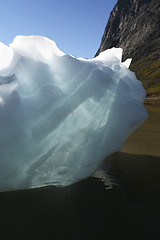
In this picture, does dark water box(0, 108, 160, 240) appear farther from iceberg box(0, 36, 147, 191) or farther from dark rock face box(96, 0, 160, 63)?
dark rock face box(96, 0, 160, 63)

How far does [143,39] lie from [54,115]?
160 meters

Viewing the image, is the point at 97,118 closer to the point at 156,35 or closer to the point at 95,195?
the point at 95,195

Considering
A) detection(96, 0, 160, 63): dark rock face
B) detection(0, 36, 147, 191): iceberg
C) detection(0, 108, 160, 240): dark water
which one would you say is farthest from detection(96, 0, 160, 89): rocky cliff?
detection(0, 108, 160, 240): dark water

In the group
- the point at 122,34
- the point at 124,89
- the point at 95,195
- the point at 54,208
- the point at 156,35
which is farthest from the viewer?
the point at 122,34

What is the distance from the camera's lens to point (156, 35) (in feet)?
451

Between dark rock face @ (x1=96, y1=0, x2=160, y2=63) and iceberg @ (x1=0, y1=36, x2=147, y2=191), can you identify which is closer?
iceberg @ (x1=0, y1=36, x2=147, y2=191)

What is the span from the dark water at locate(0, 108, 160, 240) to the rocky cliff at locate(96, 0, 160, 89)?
293 ft

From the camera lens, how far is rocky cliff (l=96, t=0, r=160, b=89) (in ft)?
340

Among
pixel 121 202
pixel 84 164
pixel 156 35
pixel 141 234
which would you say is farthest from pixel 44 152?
pixel 156 35

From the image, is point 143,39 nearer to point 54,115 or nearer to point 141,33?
point 141,33

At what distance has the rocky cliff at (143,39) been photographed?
103613 millimetres

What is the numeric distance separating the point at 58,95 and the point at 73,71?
2.53 feet

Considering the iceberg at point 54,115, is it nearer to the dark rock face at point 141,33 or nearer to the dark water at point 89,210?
the dark water at point 89,210

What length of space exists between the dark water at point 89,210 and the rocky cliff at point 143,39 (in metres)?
89.3
